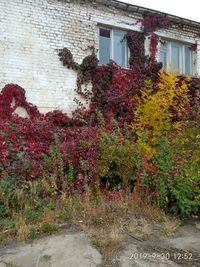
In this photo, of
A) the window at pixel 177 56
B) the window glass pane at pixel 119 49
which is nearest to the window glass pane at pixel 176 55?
the window at pixel 177 56

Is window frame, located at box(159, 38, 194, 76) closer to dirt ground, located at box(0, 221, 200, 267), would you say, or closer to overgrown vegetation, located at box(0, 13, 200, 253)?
overgrown vegetation, located at box(0, 13, 200, 253)

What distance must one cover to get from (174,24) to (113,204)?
10274mm

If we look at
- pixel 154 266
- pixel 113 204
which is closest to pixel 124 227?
pixel 113 204

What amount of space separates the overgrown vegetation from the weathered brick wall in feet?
3.37

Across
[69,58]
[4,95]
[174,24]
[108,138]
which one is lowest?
[108,138]

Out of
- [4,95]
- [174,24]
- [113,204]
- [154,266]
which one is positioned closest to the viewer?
[154,266]

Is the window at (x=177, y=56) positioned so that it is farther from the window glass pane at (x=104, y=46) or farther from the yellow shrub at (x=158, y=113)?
the yellow shrub at (x=158, y=113)

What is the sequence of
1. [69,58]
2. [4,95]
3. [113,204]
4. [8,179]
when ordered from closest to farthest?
1. [113,204]
2. [8,179]
3. [4,95]
4. [69,58]

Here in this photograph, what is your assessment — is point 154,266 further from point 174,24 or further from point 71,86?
point 174,24

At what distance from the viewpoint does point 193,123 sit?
789cm

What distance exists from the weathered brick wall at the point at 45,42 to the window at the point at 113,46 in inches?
14.5

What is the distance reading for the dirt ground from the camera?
5387 mm

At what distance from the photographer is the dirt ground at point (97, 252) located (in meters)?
5.39

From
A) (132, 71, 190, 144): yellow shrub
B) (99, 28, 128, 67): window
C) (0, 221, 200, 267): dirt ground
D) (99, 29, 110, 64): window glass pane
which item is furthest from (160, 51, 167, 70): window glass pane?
(0, 221, 200, 267): dirt ground
